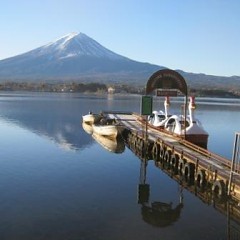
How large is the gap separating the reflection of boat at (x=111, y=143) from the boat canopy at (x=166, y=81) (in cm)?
699

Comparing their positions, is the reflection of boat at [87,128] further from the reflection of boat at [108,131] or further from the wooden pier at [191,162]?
the wooden pier at [191,162]

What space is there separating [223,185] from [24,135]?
29.6m

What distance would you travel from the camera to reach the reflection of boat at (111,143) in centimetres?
3969

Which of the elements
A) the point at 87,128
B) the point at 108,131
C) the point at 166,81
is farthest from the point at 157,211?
the point at 87,128

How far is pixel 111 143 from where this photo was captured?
4338cm

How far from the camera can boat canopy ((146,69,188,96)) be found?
3450 cm

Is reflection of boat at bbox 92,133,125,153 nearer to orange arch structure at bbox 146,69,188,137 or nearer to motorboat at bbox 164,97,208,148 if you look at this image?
motorboat at bbox 164,97,208,148

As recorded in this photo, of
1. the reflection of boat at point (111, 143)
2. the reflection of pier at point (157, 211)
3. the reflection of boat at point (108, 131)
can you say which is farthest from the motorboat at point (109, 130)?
the reflection of pier at point (157, 211)

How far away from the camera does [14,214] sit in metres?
19.6

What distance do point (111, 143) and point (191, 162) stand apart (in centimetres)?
1723

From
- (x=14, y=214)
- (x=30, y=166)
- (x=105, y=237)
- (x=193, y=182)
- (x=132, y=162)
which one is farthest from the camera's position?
(x=132, y=162)

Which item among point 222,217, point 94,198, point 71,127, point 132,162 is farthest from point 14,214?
point 71,127

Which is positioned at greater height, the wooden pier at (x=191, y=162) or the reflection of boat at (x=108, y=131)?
the wooden pier at (x=191, y=162)

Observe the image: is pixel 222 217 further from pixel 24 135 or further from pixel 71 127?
pixel 71 127
